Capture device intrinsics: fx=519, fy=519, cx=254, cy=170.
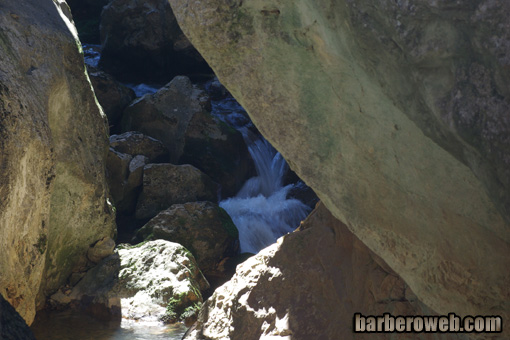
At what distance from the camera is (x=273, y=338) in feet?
12.3

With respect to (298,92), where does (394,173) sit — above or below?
below

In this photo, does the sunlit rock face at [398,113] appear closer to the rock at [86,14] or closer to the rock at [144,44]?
the rock at [144,44]

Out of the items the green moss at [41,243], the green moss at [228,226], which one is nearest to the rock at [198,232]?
the green moss at [228,226]

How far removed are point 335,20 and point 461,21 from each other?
0.68 meters

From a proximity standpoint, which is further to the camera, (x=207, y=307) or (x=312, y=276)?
(x=207, y=307)

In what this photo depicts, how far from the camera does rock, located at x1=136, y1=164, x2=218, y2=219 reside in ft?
31.7

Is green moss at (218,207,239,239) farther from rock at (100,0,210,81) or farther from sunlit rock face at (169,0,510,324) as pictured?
rock at (100,0,210,81)

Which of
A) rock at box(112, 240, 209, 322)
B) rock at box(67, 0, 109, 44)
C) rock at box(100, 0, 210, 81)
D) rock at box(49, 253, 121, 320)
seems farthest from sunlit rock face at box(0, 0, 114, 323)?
rock at box(67, 0, 109, 44)

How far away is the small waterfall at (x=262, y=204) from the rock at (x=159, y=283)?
2346mm

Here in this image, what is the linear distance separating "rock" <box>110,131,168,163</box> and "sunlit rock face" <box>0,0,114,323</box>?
123 inches

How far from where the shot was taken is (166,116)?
11.3 metres

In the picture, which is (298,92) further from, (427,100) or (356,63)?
(427,100)

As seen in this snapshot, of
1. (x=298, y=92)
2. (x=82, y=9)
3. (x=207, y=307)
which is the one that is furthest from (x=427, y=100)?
(x=82, y=9)

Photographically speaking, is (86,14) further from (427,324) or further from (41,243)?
(427,324)
